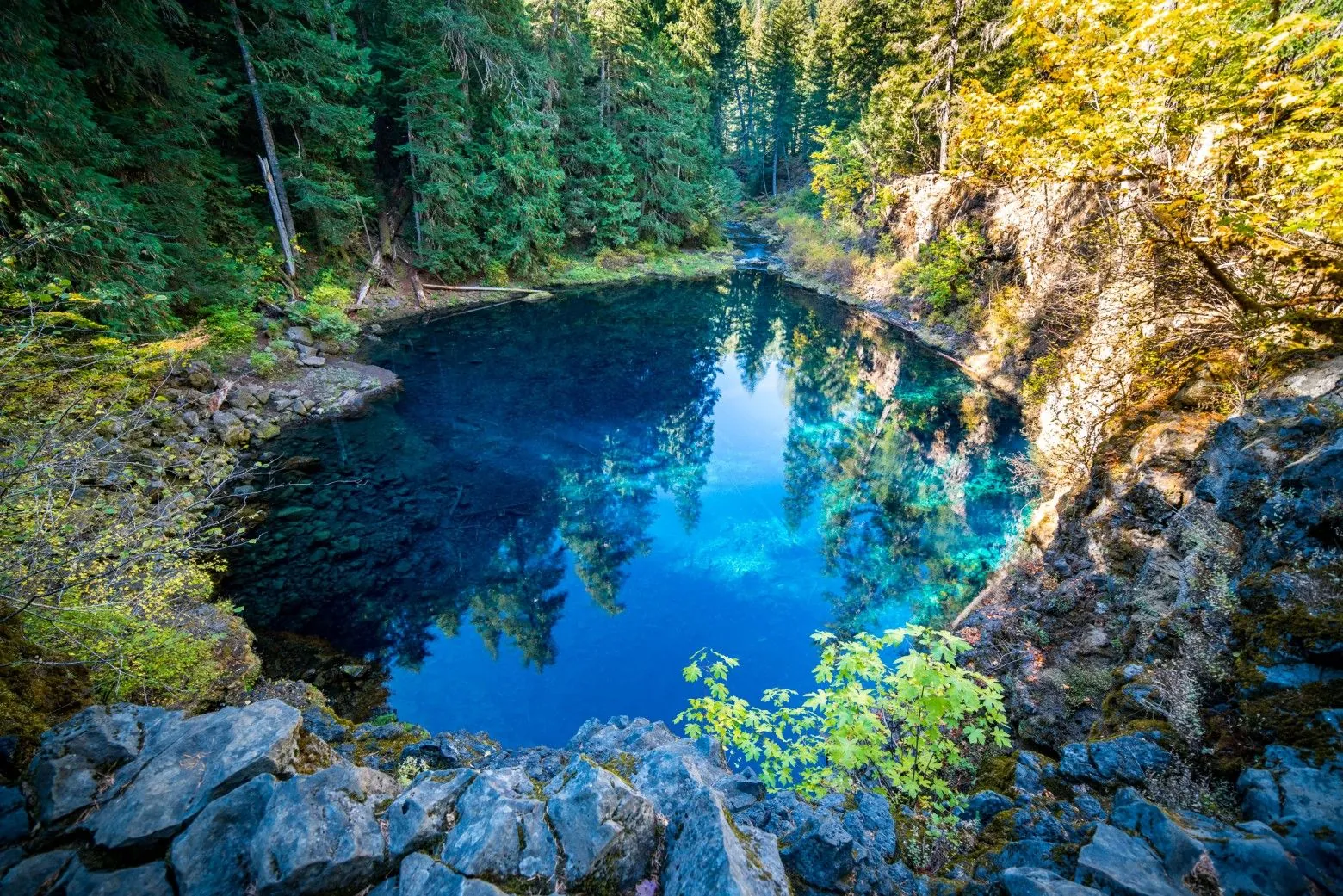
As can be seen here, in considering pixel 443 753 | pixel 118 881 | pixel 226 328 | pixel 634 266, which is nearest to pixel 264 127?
pixel 226 328

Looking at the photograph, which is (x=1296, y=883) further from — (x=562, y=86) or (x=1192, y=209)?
(x=562, y=86)

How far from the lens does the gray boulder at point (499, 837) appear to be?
2805 mm

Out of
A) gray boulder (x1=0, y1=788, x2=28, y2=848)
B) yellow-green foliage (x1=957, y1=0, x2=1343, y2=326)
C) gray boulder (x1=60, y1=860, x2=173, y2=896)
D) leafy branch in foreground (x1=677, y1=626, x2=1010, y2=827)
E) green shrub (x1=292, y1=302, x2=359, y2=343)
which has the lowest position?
leafy branch in foreground (x1=677, y1=626, x2=1010, y2=827)

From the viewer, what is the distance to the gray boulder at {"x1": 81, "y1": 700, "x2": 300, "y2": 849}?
108 inches

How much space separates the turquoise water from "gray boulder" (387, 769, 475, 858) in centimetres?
462

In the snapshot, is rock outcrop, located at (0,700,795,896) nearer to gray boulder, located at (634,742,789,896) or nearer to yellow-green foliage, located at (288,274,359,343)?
gray boulder, located at (634,742,789,896)

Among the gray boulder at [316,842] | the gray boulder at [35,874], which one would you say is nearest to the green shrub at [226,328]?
the gray boulder at [35,874]

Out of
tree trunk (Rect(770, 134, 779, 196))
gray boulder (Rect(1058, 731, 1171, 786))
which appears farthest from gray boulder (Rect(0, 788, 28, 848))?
tree trunk (Rect(770, 134, 779, 196))

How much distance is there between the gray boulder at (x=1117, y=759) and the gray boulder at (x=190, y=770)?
16.9 ft

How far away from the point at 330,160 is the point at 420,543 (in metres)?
17.6

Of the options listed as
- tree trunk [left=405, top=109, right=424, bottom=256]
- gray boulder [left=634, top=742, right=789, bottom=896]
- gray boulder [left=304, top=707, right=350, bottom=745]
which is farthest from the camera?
tree trunk [left=405, top=109, right=424, bottom=256]

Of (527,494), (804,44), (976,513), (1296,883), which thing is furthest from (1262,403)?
(804,44)

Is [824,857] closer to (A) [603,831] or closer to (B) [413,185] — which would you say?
(A) [603,831]

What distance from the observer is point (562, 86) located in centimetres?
2802
